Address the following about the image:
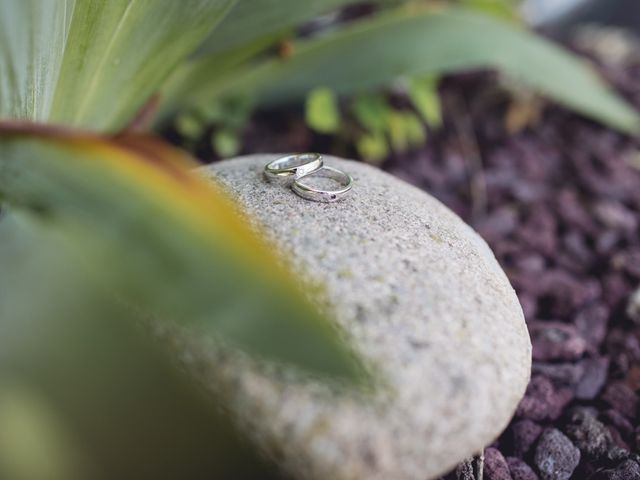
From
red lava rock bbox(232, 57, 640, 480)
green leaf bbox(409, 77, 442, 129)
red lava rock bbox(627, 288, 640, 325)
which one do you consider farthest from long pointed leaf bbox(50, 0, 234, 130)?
red lava rock bbox(627, 288, 640, 325)

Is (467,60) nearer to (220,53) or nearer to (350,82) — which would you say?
(350,82)

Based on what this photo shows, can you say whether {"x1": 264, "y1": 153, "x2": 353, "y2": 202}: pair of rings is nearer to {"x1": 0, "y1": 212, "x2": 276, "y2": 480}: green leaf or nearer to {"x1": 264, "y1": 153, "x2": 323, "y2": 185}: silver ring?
{"x1": 264, "y1": 153, "x2": 323, "y2": 185}: silver ring

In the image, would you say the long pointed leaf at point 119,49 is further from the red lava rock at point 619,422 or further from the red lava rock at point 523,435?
the red lava rock at point 619,422

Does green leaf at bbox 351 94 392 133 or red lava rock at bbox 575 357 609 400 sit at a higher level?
green leaf at bbox 351 94 392 133

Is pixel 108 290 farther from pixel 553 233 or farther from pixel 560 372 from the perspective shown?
pixel 553 233

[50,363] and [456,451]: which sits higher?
[50,363]

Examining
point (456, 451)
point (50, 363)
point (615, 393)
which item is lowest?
point (615, 393)

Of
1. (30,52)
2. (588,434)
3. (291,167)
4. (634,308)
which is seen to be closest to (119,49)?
(30,52)

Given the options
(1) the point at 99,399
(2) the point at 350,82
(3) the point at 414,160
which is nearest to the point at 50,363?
(1) the point at 99,399
